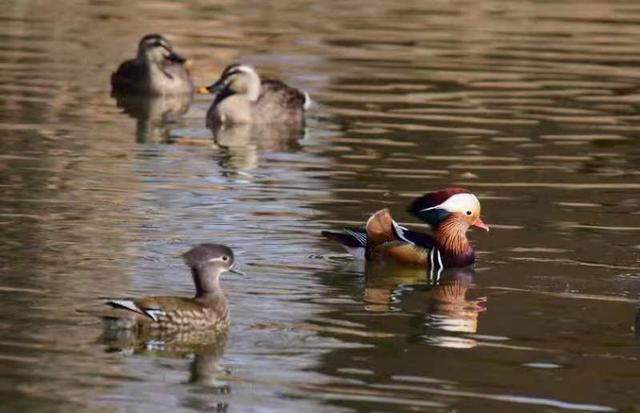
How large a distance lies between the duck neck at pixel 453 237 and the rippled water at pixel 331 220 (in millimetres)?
245

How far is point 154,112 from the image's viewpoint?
998 inches

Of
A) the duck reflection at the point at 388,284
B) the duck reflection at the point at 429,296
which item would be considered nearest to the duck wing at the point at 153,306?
the duck reflection at the point at 429,296

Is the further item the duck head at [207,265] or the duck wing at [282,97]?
the duck wing at [282,97]

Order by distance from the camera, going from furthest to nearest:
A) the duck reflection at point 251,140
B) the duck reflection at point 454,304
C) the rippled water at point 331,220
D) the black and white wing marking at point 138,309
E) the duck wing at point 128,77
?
the duck wing at point 128,77 → the duck reflection at point 251,140 → the duck reflection at point 454,304 → the black and white wing marking at point 138,309 → the rippled water at point 331,220

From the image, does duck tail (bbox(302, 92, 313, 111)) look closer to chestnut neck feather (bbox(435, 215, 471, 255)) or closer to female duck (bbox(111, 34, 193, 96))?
female duck (bbox(111, 34, 193, 96))

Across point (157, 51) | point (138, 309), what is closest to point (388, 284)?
point (138, 309)

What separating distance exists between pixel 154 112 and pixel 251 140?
107 inches

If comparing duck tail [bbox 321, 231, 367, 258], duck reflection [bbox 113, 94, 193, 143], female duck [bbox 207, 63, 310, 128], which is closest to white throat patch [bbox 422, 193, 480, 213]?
duck tail [bbox 321, 231, 367, 258]

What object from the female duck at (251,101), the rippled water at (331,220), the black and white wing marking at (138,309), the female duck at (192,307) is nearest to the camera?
the rippled water at (331,220)

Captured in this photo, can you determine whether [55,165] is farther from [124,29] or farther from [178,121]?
[124,29]

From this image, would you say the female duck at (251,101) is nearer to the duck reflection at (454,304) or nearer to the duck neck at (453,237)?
the duck neck at (453,237)

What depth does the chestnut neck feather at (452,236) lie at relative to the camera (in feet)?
48.5

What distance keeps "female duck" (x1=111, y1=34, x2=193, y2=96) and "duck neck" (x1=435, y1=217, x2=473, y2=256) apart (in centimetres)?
1240

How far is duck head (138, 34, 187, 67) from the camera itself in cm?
2719
